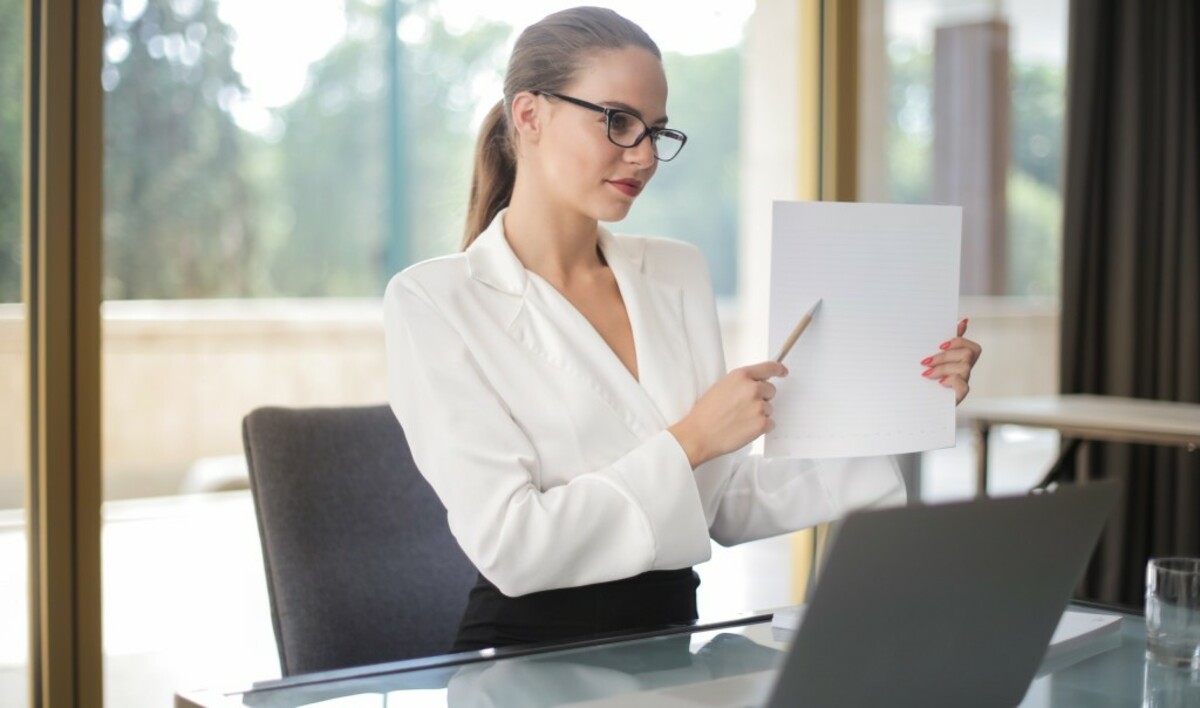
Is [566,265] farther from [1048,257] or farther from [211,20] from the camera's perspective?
[1048,257]

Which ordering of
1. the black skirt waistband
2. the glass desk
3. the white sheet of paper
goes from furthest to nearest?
the black skirt waistband
the white sheet of paper
the glass desk

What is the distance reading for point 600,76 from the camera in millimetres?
1655

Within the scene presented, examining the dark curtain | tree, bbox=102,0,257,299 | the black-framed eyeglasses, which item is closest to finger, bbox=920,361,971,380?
the black-framed eyeglasses

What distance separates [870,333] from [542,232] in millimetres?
512

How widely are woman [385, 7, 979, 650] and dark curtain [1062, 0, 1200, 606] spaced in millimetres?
2426

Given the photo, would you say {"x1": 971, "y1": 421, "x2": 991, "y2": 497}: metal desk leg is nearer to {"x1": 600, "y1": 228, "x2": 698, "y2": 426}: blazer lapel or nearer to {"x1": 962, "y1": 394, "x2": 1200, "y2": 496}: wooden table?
{"x1": 962, "y1": 394, "x2": 1200, "y2": 496}: wooden table

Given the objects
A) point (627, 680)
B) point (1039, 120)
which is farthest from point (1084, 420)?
point (627, 680)

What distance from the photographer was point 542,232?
5.78 feet

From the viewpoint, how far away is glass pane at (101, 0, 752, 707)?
7.33ft

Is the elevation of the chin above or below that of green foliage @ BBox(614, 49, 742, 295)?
below

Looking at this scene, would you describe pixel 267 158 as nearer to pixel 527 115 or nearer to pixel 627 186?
pixel 527 115

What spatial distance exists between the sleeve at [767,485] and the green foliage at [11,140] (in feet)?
3.47

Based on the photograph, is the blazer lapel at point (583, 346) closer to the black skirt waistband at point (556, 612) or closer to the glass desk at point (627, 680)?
the black skirt waistband at point (556, 612)

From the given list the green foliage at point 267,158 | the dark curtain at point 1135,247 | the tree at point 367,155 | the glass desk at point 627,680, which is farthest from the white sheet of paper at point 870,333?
the dark curtain at point 1135,247
